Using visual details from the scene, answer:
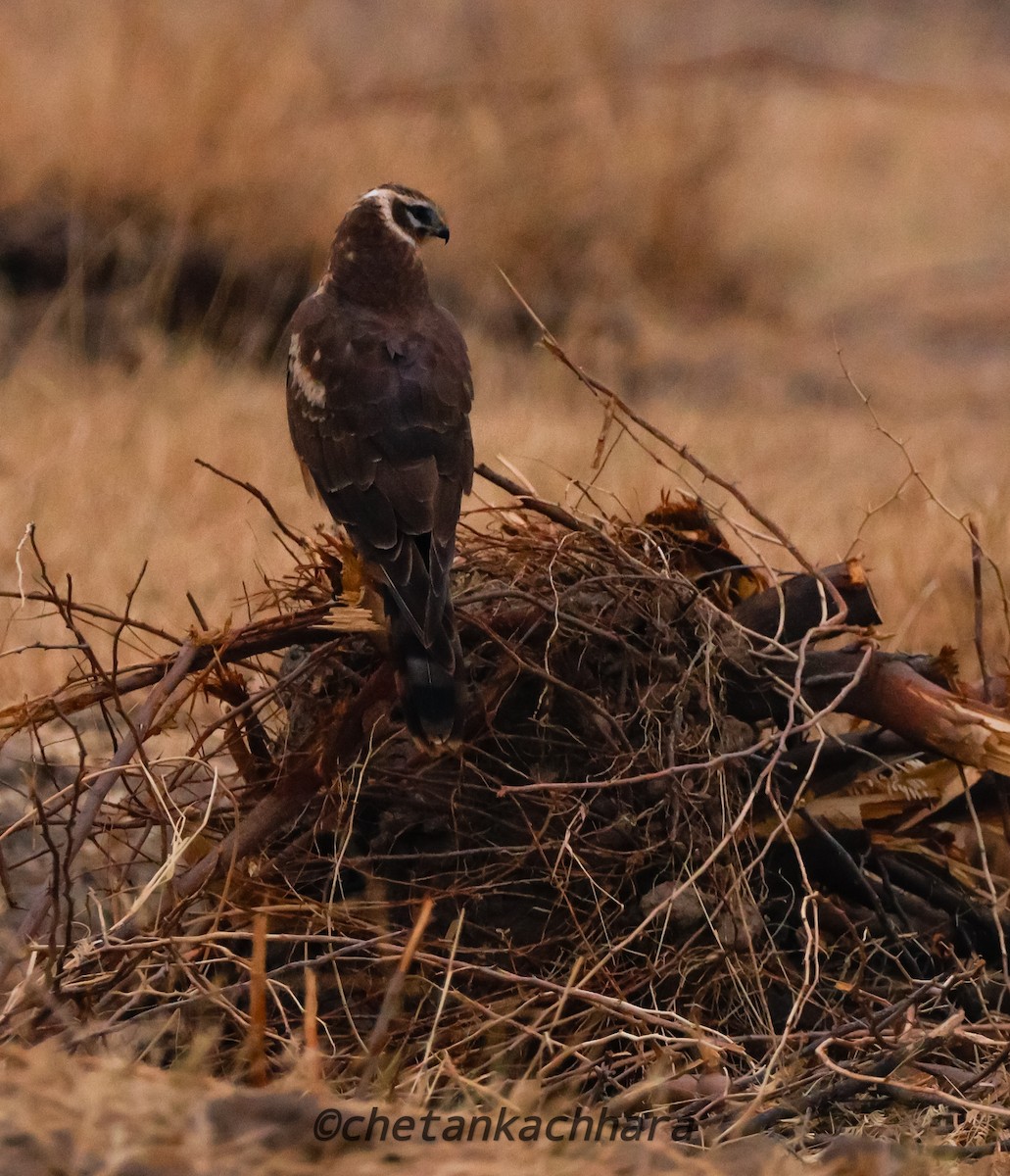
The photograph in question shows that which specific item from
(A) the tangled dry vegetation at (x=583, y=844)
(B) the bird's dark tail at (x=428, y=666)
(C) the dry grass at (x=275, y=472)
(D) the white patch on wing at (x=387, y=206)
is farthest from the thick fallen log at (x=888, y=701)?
(D) the white patch on wing at (x=387, y=206)

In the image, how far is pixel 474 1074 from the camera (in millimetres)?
2436

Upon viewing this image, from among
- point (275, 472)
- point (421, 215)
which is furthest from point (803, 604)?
point (275, 472)

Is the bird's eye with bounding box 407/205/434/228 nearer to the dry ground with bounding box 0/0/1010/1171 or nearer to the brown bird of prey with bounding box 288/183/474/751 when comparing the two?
the brown bird of prey with bounding box 288/183/474/751

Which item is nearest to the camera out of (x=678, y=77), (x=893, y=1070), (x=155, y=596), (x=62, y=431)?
(x=893, y=1070)

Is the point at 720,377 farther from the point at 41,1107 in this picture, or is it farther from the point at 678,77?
the point at 41,1107

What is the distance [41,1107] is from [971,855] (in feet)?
7.28

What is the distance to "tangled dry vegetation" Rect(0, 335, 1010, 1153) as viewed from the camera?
2.46 metres

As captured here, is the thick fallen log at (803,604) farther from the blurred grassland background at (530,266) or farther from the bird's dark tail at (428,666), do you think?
the blurred grassland background at (530,266)

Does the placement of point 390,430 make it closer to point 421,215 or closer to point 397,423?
point 397,423

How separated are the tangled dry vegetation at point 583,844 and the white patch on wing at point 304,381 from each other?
293 mm

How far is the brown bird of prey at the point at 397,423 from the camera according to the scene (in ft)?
8.38

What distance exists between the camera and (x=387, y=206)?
11.6 ft

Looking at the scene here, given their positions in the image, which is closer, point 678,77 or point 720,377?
point 720,377

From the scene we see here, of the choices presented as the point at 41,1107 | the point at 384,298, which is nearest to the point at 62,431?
the point at 384,298
